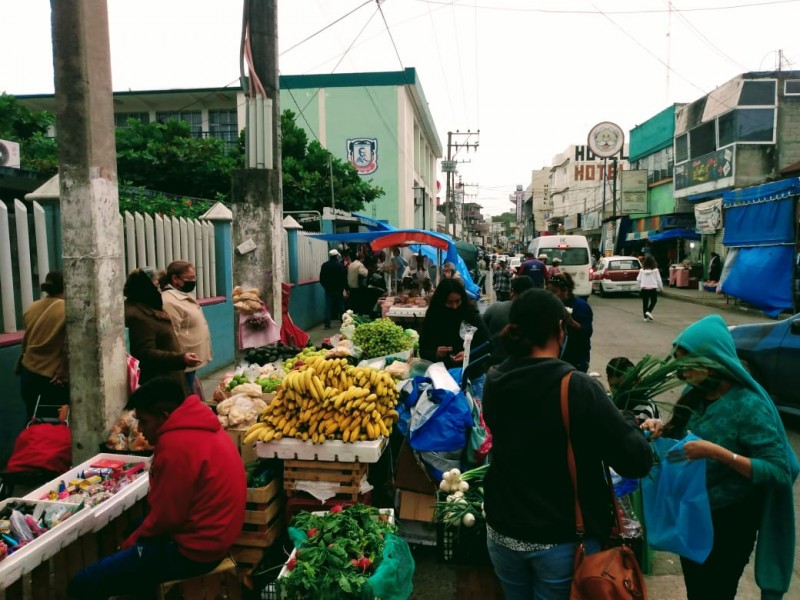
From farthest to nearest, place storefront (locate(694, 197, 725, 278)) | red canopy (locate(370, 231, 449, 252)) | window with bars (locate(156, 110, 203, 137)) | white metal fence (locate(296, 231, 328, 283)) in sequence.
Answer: window with bars (locate(156, 110, 203, 137)) → storefront (locate(694, 197, 725, 278)) → white metal fence (locate(296, 231, 328, 283)) → red canopy (locate(370, 231, 449, 252))

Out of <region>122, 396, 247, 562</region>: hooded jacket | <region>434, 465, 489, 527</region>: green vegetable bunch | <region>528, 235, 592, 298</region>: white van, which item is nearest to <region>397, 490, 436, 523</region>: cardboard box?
<region>434, 465, 489, 527</region>: green vegetable bunch

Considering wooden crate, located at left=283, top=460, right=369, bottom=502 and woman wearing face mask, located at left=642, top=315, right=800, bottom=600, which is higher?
woman wearing face mask, located at left=642, top=315, right=800, bottom=600

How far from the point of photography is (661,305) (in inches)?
846

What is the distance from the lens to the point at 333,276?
48.7 ft

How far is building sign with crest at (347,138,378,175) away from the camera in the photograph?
3466 centimetres

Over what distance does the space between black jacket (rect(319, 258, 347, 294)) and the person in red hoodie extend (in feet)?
38.4

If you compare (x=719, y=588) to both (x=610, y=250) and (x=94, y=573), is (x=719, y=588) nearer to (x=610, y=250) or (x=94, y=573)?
(x=94, y=573)

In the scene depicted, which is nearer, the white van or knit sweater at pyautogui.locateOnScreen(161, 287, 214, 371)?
knit sweater at pyautogui.locateOnScreen(161, 287, 214, 371)

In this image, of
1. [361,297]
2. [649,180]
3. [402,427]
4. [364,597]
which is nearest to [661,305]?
[361,297]

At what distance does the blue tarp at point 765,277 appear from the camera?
620 inches

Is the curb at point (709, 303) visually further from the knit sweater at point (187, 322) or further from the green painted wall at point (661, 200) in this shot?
the knit sweater at point (187, 322)

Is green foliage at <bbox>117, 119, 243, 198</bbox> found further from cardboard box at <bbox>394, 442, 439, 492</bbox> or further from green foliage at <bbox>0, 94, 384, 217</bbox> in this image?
cardboard box at <bbox>394, 442, 439, 492</bbox>

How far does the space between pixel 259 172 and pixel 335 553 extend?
16.7 feet

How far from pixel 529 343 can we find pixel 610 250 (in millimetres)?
39509
